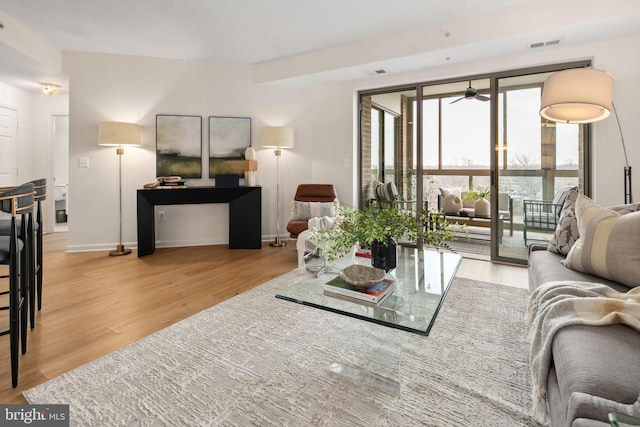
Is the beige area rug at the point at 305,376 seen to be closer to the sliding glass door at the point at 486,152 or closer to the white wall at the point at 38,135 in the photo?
the sliding glass door at the point at 486,152

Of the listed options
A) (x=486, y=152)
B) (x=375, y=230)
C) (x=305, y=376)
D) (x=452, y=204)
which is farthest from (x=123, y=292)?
(x=486, y=152)

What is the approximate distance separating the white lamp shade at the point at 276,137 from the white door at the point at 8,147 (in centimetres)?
386

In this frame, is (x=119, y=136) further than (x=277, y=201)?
No

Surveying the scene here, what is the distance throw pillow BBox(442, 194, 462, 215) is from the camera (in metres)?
5.57

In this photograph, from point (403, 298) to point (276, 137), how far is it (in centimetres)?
364

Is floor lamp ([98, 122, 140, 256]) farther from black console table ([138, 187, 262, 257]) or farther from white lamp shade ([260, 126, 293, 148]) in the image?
white lamp shade ([260, 126, 293, 148])

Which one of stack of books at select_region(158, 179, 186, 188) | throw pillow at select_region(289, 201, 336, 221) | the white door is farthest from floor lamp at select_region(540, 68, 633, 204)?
the white door

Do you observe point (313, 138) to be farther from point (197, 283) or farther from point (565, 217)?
point (565, 217)

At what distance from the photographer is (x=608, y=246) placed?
1726 mm

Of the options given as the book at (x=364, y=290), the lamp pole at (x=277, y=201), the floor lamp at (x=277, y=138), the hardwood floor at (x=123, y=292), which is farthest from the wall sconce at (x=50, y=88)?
the book at (x=364, y=290)

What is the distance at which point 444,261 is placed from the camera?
2352mm

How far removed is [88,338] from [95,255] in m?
2.70

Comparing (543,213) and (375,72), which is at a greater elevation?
(375,72)

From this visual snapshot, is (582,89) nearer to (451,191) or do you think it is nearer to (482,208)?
(482,208)
